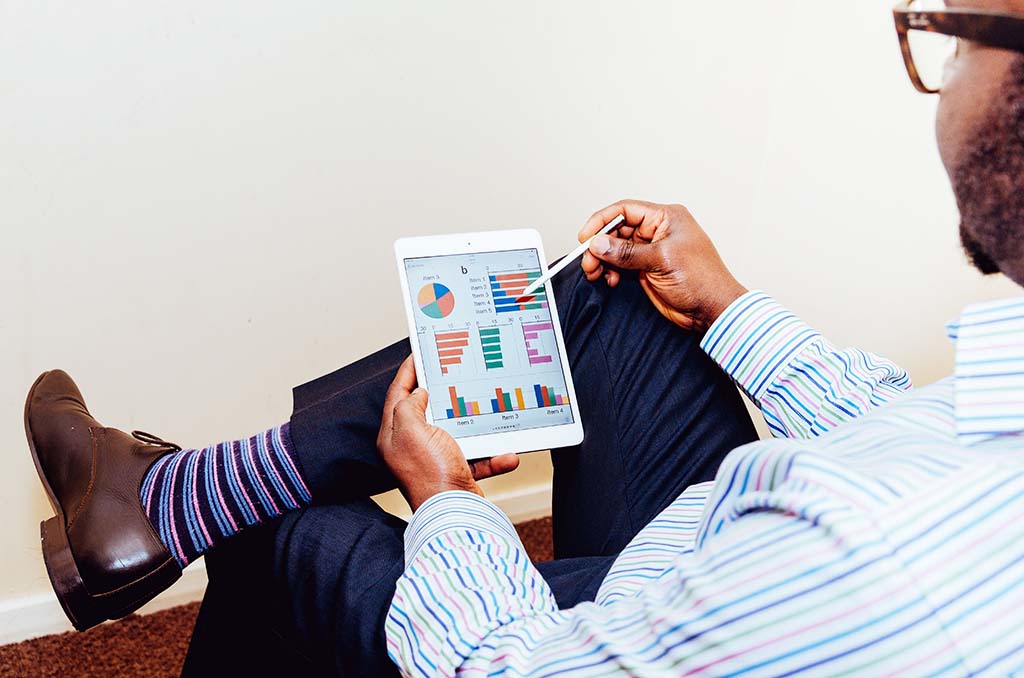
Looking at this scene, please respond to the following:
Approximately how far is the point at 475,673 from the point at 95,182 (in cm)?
74

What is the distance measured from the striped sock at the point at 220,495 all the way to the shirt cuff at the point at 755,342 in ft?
1.41

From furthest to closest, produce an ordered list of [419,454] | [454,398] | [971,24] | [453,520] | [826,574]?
[454,398] < [419,454] < [453,520] < [971,24] < [826,574]

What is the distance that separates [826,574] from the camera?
443 mm

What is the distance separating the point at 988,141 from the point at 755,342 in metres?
0.35

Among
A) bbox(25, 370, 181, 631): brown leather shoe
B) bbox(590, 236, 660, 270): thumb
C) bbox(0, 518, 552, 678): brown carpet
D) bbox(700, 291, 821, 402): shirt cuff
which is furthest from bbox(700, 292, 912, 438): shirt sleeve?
bbox(0, 518, 552, 678): brown carpet

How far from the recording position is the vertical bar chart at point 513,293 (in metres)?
0.97

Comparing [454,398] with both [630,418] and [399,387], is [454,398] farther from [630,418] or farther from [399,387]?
[630,418]

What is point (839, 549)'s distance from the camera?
0.44 meters

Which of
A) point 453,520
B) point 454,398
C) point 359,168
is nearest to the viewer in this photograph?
point 453,520

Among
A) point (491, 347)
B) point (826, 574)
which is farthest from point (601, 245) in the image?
point (826, 574)

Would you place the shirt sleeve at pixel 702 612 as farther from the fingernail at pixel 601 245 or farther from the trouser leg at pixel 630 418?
the fingernail at pixel 601 245

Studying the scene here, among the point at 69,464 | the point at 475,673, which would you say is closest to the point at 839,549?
the point at 475,673

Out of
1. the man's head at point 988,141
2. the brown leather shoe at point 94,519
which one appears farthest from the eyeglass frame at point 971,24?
the brown leather shoe at point 94,519

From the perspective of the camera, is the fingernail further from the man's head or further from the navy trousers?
the man's head
